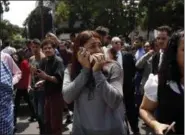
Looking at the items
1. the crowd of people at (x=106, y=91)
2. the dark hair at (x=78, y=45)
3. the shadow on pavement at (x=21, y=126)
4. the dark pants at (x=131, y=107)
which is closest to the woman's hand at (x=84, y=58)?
the crowd of people at (x=106, y=91)

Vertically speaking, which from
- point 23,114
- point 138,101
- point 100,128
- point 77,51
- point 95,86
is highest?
point 77,51

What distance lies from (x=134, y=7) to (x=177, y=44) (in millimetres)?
13124

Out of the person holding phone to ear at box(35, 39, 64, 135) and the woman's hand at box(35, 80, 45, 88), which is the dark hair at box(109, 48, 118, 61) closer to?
the person holding phone to ear at box(35, 39, 64, 135)

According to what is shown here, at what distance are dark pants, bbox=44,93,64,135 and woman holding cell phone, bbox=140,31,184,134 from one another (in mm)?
3507

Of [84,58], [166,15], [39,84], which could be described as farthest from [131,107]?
[166,15]

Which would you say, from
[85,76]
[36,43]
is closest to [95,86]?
[85,76]

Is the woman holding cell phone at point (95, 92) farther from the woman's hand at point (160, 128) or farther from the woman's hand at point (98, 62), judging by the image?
the woman's hand at point (160, 128)

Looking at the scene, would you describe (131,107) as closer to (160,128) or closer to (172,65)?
(172,65)

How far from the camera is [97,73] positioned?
289cm

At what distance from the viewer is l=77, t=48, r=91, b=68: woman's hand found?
295 cm

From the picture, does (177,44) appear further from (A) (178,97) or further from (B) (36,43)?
(B) (36,43)

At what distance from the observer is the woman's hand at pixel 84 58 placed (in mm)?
2946

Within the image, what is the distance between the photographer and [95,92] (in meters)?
2.95

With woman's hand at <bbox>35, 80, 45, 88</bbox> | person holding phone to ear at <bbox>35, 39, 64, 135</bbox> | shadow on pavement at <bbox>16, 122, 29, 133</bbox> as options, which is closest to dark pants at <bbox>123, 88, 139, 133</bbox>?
person holding phone to ear at <bbox>35, 39, 64, 135</bbox>
